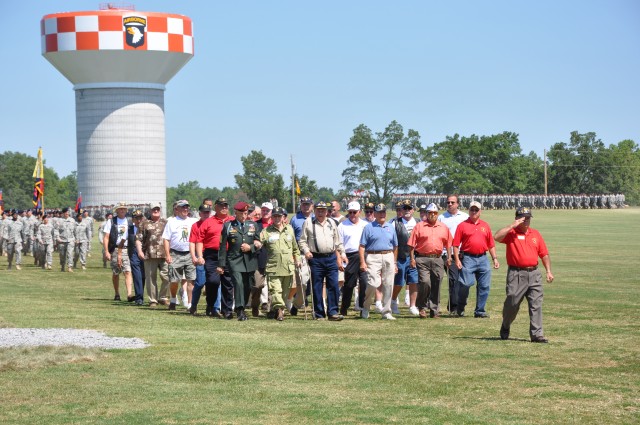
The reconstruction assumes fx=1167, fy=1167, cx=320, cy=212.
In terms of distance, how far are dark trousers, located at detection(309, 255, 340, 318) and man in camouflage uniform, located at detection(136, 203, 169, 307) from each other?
3.73 m

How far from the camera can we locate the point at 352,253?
18.9 m

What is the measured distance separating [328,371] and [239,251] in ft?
19.9

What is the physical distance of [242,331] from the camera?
16.6m

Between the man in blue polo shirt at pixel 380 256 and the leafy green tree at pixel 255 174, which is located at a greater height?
the leafy green tree at pixel 255 174

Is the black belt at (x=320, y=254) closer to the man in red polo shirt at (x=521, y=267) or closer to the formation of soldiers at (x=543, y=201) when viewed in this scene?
the man in red polo shirt at (x=521, y=267)

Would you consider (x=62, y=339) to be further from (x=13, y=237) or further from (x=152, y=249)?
(x=13, y=237)

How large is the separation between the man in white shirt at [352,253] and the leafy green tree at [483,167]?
98045mm

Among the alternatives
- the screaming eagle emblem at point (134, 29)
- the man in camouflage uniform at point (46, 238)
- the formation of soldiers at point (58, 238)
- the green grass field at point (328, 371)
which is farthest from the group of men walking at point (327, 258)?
the screaming eagle emblem at point (134, 29)

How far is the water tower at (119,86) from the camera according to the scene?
262 ft

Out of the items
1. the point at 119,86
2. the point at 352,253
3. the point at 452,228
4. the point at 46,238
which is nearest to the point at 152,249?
the point at 352,253

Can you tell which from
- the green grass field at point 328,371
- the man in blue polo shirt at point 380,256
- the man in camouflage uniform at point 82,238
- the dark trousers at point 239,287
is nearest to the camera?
the green grass field at point 328,371

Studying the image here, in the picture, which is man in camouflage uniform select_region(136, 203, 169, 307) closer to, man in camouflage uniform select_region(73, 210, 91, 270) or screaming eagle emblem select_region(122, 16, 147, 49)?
man in camouflage uniform select_region(73, 210, 91, 270)

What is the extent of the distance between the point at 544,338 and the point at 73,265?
21980mm

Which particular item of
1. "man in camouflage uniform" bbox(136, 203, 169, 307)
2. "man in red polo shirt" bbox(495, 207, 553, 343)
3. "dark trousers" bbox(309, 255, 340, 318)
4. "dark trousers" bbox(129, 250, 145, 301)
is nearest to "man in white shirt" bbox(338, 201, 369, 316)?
"dark trousers" bbox(309, 255, 340, 318)
